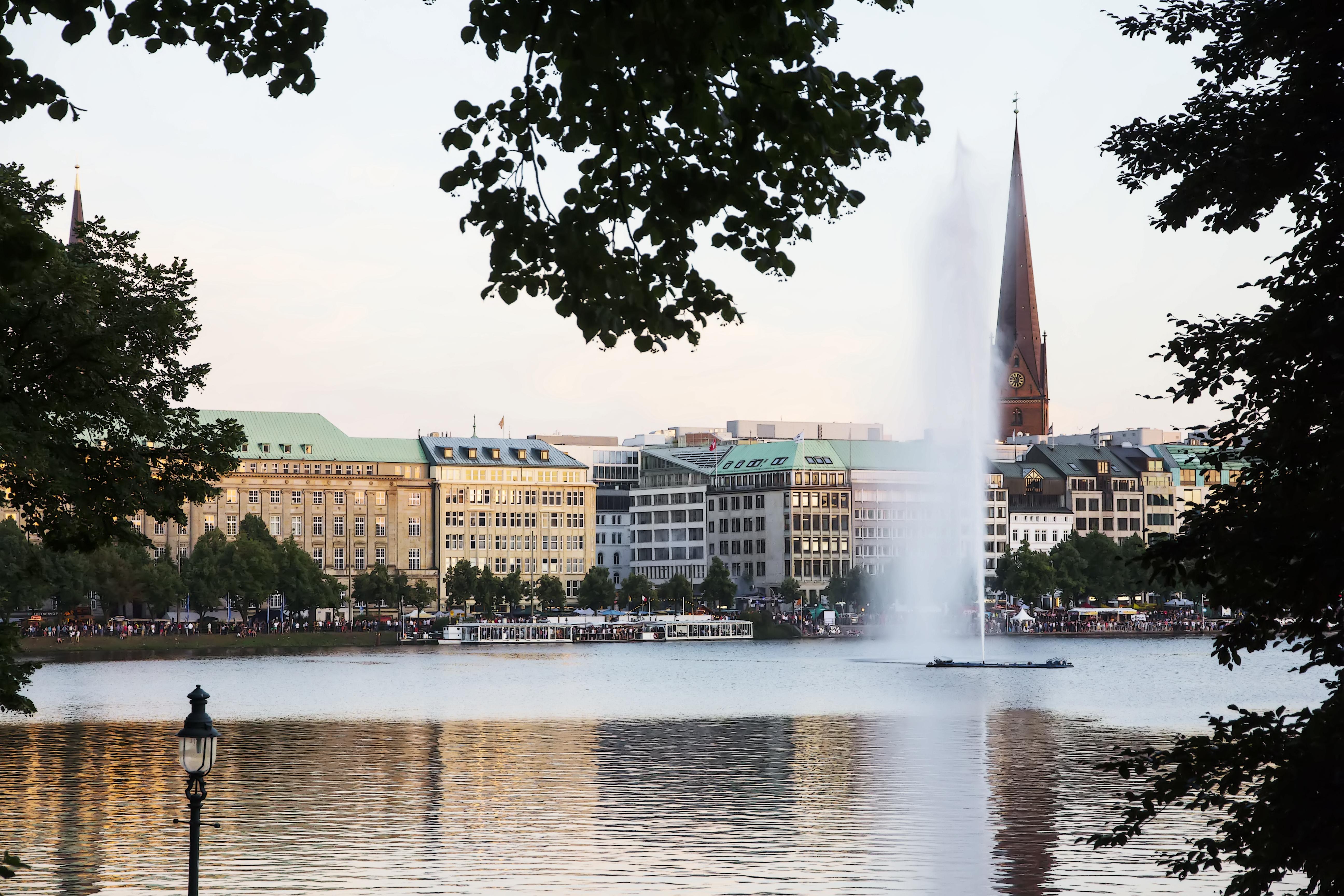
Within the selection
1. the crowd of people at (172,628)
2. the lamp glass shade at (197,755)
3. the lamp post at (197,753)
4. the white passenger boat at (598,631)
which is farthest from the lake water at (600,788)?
the white passenger boat at (598,631)

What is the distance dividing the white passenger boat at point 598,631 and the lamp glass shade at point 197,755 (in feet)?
538

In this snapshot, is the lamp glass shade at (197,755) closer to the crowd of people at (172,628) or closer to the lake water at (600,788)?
the lake water at (600,788)

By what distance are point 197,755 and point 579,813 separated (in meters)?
20.7

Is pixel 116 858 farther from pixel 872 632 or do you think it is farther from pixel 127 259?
pixel 872 632

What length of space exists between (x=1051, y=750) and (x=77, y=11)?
4721 cm

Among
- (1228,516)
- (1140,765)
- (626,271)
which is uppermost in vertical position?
(626,271)

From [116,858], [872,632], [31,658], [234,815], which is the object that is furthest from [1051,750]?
[872,632]

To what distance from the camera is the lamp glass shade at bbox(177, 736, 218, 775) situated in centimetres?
1872

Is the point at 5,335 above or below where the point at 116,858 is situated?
above

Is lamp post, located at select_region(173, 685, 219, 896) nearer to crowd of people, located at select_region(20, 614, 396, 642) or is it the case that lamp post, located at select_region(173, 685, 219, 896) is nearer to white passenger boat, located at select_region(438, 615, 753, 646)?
crowd of people, located at select_region(20, 614, 396, 642)

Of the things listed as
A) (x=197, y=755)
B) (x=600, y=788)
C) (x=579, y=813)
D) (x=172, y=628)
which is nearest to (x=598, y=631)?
(x=172, y=628)

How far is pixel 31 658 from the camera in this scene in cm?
12738

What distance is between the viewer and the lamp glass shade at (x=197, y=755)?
1872 centimetres

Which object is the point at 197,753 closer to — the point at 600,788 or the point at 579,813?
the point at 579,813
